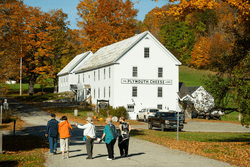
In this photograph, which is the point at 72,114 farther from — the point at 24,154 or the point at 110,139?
the point at 110,139

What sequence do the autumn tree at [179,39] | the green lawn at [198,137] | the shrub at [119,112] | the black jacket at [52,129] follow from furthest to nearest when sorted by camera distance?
the autumn tree at [179,39]
the shrub at [119,112]
the green lawn at [198,137]
the black jacket at [52,129]

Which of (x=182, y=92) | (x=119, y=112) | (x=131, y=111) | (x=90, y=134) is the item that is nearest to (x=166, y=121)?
(x=119, y=112)

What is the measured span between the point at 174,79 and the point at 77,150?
31.5 metres

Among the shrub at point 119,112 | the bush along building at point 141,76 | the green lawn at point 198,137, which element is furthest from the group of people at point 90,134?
the bush along building at point 141,76

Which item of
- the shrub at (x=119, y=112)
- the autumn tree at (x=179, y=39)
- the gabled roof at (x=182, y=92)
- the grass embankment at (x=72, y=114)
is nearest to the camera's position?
the grass embankment at (x=72, y=114)

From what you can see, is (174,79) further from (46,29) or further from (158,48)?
(46,29)

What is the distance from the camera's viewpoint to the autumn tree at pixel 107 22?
64.1 meters

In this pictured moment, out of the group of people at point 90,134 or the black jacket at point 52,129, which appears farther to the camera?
the black jacket at point 52,129

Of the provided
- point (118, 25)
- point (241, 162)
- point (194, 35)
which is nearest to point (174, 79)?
point (118, 25)

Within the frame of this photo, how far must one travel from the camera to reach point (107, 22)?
65312 millimetres

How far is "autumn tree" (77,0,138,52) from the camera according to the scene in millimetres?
64125

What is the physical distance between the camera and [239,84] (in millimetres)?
17000

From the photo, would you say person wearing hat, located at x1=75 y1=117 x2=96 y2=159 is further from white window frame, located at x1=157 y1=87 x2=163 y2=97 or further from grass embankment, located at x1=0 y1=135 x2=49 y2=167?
white window frame, located at x1=157 y1=87 x2=163 y2=97

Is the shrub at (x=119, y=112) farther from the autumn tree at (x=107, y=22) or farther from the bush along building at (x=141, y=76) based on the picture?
the autumn tree at (x=107, y=22)
